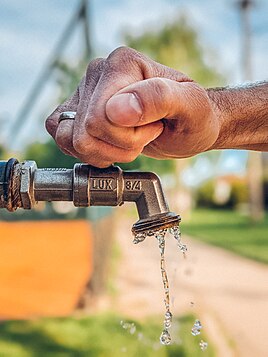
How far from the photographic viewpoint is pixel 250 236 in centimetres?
1928

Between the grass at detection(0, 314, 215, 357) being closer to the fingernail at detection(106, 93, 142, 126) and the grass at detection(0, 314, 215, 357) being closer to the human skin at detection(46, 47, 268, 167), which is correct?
the human skin at detection(46, 47, 268, 167)

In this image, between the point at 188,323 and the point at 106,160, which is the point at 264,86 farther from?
the point at 188,323

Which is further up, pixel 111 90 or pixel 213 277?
pixel 213 277

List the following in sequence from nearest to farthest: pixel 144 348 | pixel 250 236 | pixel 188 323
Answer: pixel 144 348, pixel 188 323, pixel 250 236

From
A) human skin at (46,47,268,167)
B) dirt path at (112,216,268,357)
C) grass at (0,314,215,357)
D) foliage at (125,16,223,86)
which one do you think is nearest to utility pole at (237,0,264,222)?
foliage at (125,16,223,86)

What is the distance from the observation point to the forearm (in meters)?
1.48

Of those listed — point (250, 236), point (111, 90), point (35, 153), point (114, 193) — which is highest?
point (250, 236)

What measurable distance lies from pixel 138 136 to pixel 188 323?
5517 millimetres

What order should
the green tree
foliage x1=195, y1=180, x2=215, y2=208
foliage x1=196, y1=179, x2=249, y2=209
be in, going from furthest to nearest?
foliage x1=195, y1=180, x2=215, y2=208 < foliage x1=196, y1=179, x2=249, y2=209 < the green tree

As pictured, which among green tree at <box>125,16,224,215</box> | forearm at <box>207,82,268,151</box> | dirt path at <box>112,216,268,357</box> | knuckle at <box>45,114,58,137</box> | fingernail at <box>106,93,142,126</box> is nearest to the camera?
fingernail at <box>106,93,142,126</box>

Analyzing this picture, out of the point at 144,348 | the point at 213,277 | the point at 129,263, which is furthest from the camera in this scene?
the point at 129,263

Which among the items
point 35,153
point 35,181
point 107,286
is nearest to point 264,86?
point 35,181

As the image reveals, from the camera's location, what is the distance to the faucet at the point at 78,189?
1.25 m

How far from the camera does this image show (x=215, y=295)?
352 inches
